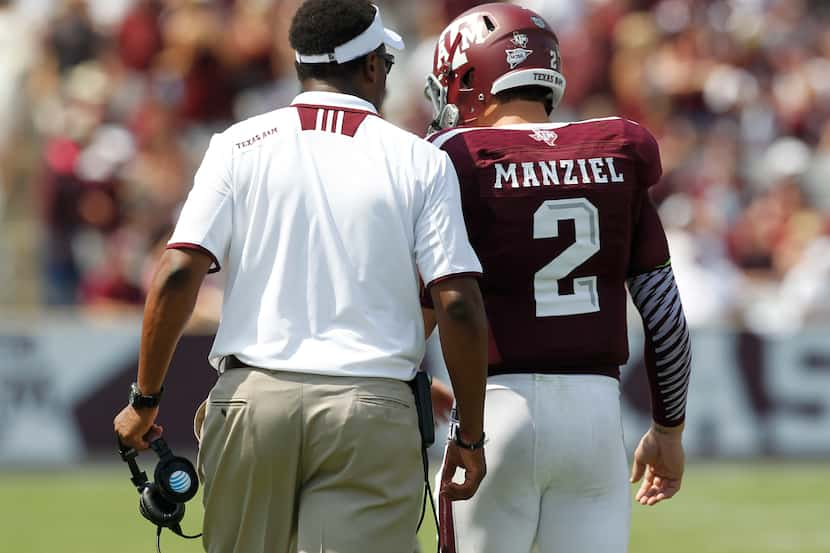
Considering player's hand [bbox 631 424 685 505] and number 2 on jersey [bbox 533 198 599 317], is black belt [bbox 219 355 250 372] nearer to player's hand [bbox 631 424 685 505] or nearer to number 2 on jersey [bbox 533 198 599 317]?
number 2 on jersey [bbox 533 198 599 317]

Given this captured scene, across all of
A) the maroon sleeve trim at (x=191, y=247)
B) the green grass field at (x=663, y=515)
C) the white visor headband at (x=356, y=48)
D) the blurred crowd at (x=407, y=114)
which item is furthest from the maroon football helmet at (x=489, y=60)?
the blurred crowd at (x=407, y=114)

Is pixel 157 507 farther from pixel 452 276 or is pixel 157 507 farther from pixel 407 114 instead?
pixel 407 114

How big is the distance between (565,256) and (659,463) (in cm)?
86

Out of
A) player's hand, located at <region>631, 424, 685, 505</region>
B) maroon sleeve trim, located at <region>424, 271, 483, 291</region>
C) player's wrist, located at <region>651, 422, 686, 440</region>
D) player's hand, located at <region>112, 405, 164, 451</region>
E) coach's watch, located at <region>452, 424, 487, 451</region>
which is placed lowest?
player's hand, located at <region>631, 424, 685, 505</region>

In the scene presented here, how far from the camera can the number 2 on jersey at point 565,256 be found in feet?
14.0

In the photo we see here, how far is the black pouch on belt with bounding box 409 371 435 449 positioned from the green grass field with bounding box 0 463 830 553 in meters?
4.08

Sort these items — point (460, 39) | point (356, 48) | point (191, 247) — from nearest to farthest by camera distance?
point (191, 247) → point (356, 48) → point (460, 39)

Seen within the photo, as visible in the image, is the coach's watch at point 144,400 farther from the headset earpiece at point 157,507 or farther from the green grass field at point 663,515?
the green grass field at point 663,515

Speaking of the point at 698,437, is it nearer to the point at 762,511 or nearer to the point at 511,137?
the point at 762,511

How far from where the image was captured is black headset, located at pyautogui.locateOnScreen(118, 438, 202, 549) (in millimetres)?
4250

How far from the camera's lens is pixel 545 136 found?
435 cm

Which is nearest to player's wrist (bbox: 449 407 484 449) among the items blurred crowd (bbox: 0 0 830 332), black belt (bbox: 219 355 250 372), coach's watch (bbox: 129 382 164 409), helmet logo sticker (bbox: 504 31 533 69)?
black belt (bbox: 219 355 250 372)

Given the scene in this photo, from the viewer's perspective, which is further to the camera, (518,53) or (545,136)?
(518,53)

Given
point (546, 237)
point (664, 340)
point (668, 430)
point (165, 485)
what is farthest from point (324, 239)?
point (668, 430)
